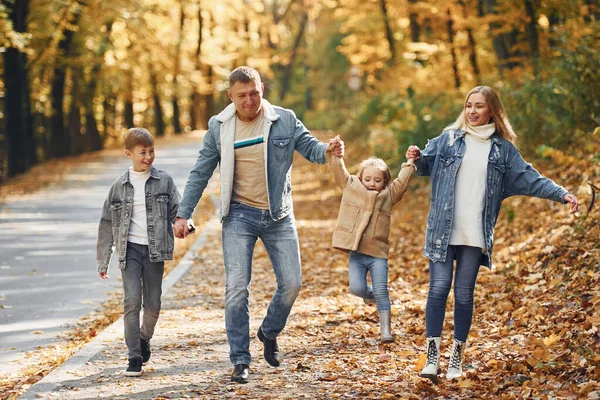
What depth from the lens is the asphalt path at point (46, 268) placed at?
859 cm

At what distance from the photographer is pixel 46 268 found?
1211 cm

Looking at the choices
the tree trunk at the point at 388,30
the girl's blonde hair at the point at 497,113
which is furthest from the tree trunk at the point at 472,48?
the girl's blonde hair at the point at 497,113

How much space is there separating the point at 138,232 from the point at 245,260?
852 mm

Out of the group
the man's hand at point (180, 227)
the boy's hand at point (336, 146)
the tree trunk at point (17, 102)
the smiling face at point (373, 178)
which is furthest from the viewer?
the tree trunk at point (17, 102)

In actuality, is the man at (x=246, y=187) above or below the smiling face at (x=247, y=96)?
below

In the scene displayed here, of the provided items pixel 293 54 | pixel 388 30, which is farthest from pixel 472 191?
pixel 293 54

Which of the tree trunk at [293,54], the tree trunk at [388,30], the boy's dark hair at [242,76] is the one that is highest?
the tree trunk at [293,54]

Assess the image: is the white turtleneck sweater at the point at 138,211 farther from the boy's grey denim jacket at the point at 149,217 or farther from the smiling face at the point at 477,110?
the smiling face at the point at 477,110

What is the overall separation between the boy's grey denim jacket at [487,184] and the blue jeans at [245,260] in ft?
3.50

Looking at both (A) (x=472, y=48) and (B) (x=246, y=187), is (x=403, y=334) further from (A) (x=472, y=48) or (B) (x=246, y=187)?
(A) (x=472, y=48)

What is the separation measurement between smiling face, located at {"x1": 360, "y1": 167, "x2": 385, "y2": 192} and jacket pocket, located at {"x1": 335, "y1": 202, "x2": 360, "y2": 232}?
0.23 metres

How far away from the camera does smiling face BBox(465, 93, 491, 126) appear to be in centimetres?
605

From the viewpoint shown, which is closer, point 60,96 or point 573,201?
point 573,201

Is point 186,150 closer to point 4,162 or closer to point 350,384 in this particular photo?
point 4,162
